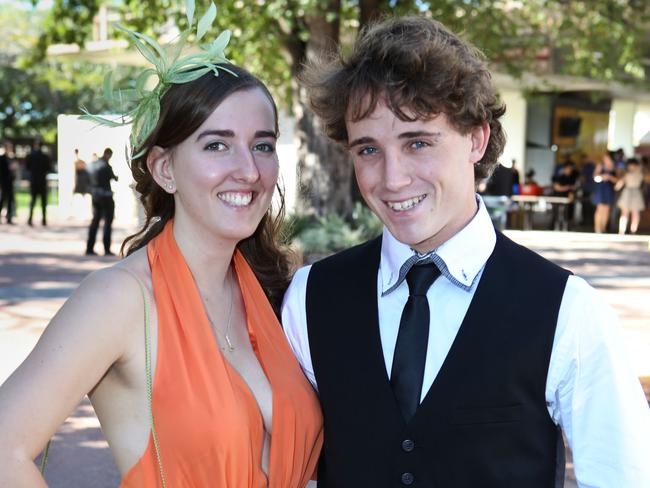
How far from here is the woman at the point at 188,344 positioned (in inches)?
79.9

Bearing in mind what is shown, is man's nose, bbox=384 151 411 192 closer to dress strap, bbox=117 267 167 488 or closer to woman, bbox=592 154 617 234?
dress strap, bbox=117 267 167 488

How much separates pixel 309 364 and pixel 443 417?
56 centimetres

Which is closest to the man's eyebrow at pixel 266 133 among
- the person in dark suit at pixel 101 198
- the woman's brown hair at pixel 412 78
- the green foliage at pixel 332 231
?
the woman's brown hair at pixel 412 78

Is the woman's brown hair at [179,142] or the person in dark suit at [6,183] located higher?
the woman's brown hair at [179,142]

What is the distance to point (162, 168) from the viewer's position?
248 centimetres

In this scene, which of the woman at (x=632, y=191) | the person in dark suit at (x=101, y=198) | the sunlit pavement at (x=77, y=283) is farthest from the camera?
the woman at (x=632, y=191)

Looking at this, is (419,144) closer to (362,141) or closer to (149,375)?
(362,141)

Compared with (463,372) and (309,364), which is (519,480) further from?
(309,364)

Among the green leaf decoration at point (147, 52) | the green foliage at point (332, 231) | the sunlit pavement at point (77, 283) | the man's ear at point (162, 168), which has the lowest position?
the sunlit pavement at point (77, 283)

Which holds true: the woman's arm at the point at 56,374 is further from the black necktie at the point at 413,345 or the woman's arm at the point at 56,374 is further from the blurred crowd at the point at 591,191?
the blurred crowd at the point at 591,191

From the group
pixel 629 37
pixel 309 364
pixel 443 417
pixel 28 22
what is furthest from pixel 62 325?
pixel 28 22

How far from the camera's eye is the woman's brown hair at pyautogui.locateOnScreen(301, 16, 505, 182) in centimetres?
207

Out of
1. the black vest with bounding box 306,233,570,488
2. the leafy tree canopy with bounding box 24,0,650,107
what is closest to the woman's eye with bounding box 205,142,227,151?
the black vest with bounding box 306,233,570,488

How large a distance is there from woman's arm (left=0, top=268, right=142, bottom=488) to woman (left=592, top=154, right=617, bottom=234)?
1705 cm
